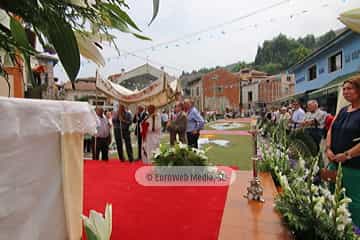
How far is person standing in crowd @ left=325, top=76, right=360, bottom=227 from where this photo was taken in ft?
6.05

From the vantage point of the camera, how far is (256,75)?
39.3 m

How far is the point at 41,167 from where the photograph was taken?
0.81 m

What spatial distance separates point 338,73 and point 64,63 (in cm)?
1235

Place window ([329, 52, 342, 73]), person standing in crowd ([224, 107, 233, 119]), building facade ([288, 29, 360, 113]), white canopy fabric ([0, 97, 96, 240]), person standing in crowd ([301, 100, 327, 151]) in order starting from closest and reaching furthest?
white canopy fabric ([0, 97, 96, 240]) → person standing in crowd ([301, 100, 327, 151]) → building facade ([288, 29, 360, 113]) → window ([329, 52, 342, 73]) → person standing in crowd ([224, 107, 233, 119])

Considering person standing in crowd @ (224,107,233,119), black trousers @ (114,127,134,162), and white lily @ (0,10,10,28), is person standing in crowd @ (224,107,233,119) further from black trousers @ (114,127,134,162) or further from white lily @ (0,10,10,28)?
white lily @ (0,10,10,28)

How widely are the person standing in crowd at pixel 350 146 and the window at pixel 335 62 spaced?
10422 mm

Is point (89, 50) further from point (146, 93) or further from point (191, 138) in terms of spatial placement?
point (146, 93)

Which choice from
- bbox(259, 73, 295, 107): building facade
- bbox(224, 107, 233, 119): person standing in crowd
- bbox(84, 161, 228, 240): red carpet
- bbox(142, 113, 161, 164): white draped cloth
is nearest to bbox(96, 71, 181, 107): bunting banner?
bbox(142, 113, 161, 164): white draped cloth

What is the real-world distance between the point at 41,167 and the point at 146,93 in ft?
18.2

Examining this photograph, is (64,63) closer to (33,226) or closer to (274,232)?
(33,226)

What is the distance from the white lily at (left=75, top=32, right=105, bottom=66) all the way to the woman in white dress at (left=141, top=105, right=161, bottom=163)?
5134mm

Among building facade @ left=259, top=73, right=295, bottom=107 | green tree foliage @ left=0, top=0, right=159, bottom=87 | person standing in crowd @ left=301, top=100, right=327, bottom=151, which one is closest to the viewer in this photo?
green tree foliage @ left=0, top=0, right=159, bottom=87

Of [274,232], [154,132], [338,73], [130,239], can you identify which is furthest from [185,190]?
[338,73]

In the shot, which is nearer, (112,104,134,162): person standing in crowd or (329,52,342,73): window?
(112,104,134,162): person standing in crowd
